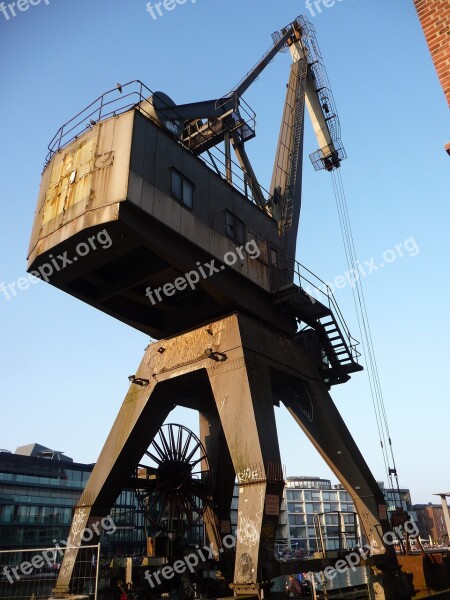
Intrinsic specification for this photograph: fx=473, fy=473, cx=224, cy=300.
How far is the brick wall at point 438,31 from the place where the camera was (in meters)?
6.74

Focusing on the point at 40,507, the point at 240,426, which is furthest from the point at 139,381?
the point at 40,507

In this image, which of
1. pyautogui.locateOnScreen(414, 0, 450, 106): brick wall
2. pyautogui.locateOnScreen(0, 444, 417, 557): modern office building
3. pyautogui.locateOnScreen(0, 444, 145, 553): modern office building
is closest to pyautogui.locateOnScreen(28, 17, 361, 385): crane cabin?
pyautogui.locateOnScreen(414, 0, 450, 106): brick wall

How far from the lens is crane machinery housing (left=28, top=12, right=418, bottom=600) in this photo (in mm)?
10336

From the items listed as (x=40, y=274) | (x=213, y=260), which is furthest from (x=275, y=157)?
(x=40, y=274)

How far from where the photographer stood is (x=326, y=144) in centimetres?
2367

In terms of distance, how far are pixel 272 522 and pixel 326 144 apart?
1917 centimetres

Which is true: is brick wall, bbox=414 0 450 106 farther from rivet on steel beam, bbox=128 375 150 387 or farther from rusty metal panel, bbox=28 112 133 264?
rivet on steel beam, bbox=128 375 150 387

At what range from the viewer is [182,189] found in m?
11.8

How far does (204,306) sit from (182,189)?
130 inches

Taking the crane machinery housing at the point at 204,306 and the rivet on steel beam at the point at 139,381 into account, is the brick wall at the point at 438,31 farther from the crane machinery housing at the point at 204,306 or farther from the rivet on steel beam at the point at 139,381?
the rivet on steel beam at the point at 139,381

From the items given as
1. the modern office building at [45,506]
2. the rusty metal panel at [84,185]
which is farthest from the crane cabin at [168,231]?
the modern office building at [45,506]

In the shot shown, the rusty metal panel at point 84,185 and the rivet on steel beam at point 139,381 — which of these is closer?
the rusty metal panel at point 84,185

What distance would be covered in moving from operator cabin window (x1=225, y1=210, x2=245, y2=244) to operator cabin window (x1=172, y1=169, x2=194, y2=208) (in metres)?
1.46

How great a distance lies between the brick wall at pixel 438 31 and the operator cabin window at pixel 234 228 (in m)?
6.96
